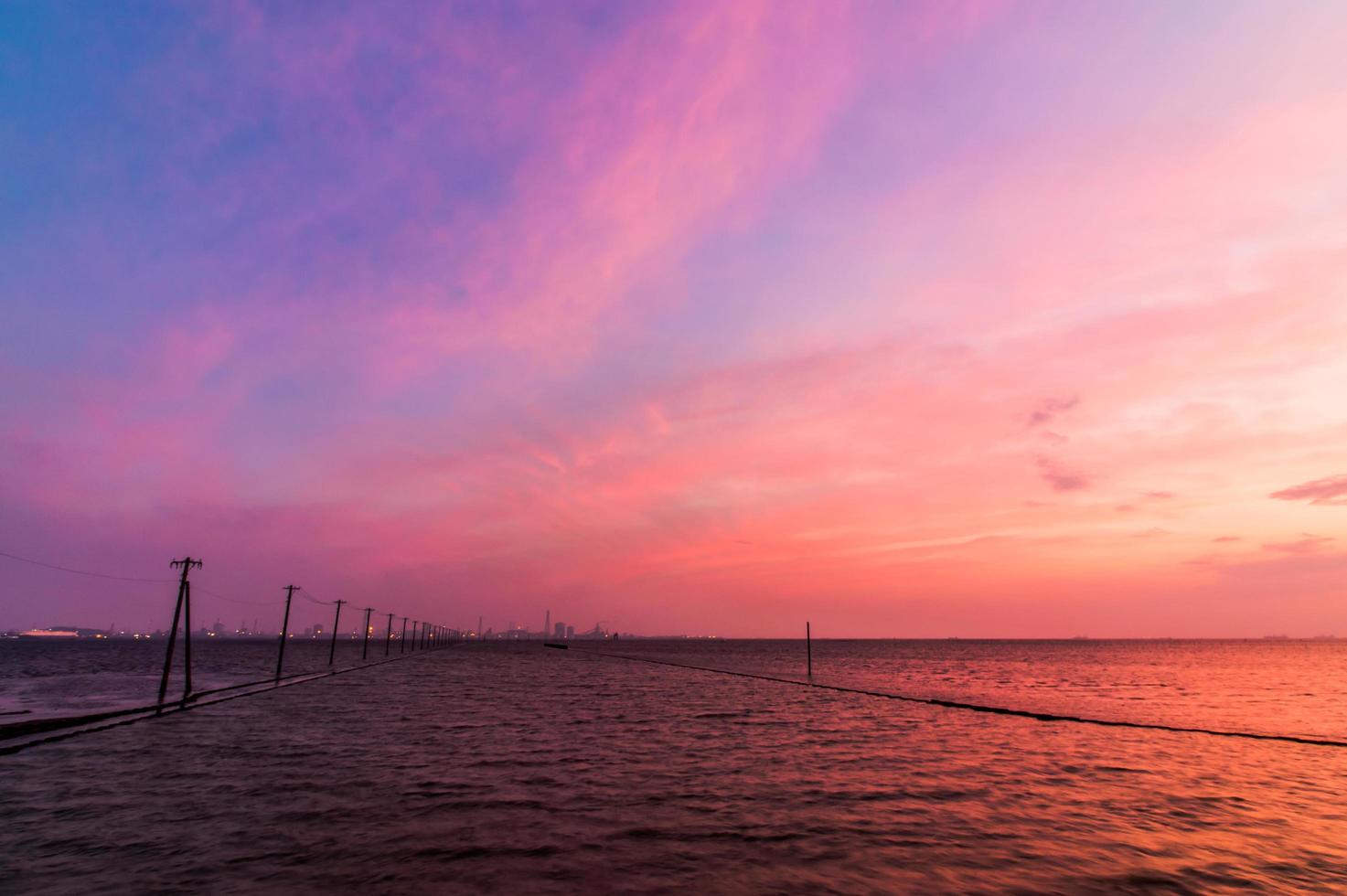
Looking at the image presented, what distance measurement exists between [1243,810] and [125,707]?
52.5 m

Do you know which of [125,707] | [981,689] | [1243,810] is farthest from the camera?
[981,689]

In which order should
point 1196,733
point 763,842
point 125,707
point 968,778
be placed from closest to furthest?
point 763,842
point 968,778
point 1196,733
point 125,707

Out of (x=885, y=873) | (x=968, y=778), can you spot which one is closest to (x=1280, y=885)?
(x=885, y=873)

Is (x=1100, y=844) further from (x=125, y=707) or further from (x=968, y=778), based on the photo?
(x=125, y=707)

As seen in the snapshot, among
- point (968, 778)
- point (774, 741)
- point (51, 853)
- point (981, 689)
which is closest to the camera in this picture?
point (51, 853)

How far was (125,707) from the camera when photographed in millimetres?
41562

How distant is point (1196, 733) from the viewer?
38500mm

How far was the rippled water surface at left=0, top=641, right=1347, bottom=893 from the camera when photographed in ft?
43.0

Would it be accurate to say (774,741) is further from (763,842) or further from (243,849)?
(243,849)

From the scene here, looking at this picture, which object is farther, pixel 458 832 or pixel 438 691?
pixel 438 691

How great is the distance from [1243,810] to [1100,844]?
24.6ft

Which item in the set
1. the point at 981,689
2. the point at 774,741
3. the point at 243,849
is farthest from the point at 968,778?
the point at 981,689

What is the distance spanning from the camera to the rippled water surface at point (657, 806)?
516 inches

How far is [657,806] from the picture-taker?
60.8 feet
